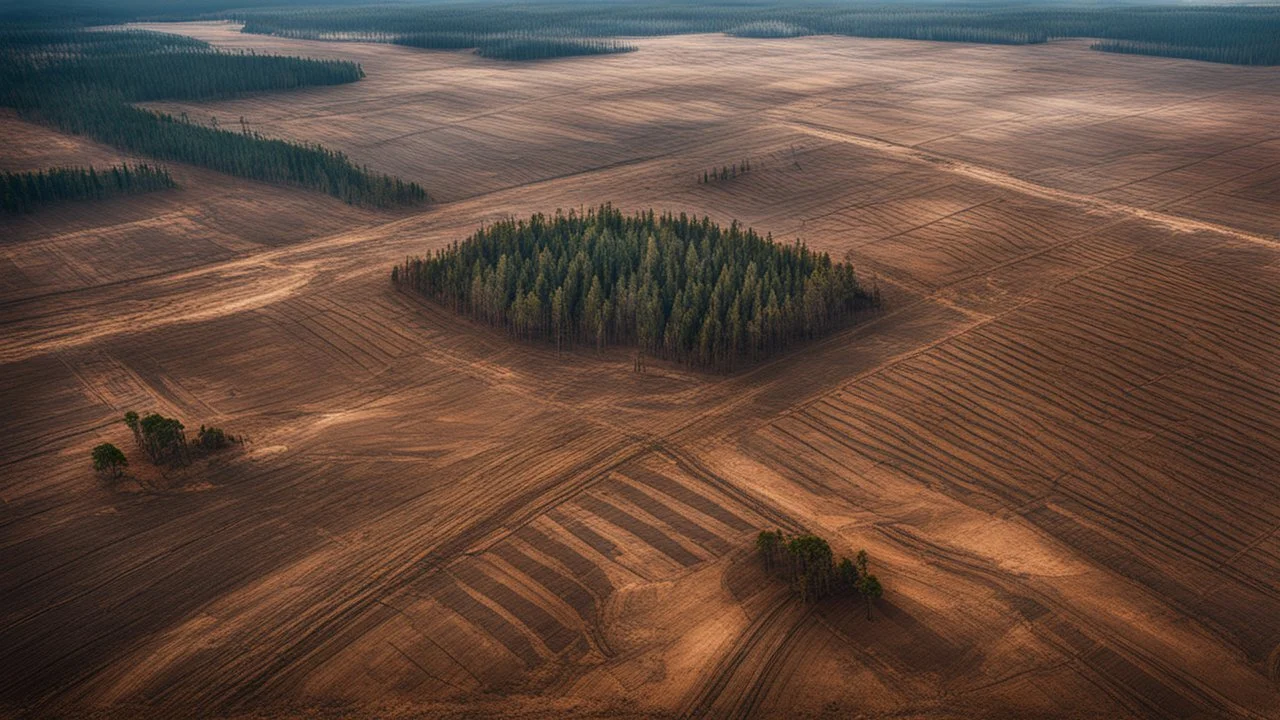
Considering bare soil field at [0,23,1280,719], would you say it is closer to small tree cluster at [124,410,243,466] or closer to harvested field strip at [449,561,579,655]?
harvested field strip at [449,561,579,655]

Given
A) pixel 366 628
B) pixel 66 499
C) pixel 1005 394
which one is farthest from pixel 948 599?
pixel 66 499

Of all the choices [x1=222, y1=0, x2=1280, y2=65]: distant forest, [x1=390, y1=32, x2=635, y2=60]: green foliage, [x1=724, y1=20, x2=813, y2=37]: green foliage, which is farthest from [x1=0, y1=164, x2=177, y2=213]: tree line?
[x1=724, y1=20, x2=813, y2=37]: green foliage

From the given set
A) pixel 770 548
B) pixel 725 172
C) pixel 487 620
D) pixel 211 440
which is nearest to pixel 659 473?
pixel 770 548

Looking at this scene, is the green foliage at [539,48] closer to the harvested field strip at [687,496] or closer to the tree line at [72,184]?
the tree line at [72,184]

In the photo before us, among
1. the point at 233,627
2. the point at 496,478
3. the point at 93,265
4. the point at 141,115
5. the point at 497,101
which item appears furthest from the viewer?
the point at 497,101

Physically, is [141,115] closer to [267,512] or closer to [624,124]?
[624,124]

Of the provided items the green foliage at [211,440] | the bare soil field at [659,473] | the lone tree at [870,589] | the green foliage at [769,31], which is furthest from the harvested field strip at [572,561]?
the green foliage at [769,31]
